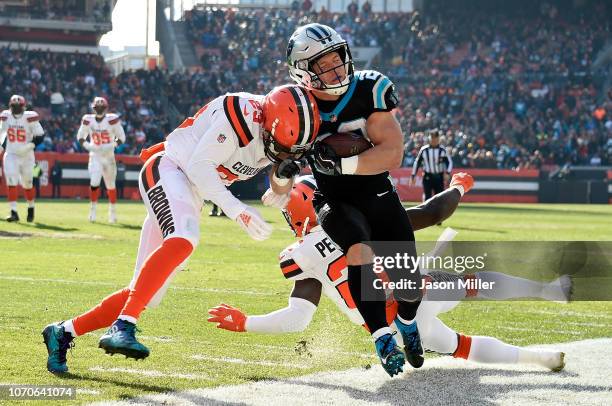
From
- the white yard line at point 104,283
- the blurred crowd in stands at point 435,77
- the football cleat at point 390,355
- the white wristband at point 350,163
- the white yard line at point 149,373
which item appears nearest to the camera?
the football cleat at point 390,355

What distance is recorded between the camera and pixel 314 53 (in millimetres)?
5859

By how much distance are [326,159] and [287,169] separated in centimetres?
23

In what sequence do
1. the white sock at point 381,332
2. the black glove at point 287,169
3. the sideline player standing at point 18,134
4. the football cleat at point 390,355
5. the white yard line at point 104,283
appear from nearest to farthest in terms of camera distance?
Result: the football cleat at point 390,355 < the white sock at point 381,332 < the black glove at point 287,169 < the white yard line at point 104,283 < the sideline player standing at point 18,134

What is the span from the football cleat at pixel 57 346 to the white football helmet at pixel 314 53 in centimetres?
185

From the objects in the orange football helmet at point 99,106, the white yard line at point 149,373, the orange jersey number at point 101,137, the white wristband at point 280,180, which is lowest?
the orange jersey number at point 101,137

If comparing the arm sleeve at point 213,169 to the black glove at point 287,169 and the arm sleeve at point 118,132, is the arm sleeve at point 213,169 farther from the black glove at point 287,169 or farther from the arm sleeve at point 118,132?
the arm sleeve at point 118,132

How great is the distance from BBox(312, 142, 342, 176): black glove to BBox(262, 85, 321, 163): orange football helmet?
0.08 metres

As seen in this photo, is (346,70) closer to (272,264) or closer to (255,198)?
(272,264)

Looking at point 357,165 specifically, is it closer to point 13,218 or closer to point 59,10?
point 13,218

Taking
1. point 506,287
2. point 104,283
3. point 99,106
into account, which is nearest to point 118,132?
point 99,106

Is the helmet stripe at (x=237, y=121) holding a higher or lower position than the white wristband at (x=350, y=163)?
higher

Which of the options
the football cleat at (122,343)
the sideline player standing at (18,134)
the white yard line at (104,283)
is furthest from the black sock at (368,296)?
the sideline player standing at (18,134)

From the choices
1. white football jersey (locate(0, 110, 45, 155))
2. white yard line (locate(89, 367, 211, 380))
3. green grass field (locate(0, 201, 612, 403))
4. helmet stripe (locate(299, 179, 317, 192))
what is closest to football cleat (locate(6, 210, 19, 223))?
white football jersey (locate(0, 110, 45, 155))

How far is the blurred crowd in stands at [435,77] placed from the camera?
33812 millimetres
